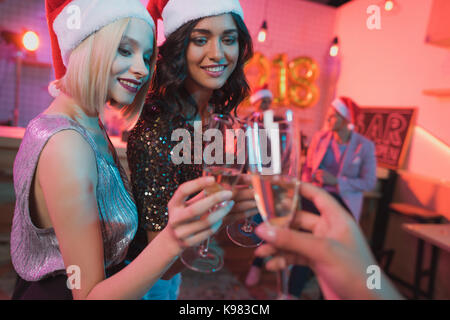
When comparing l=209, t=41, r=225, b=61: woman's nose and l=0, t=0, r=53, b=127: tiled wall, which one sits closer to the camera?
l=209, t=41, r=225, b=61: woman's nose

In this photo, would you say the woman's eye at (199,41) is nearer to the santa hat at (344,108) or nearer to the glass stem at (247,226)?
the glass stem at (247,226)

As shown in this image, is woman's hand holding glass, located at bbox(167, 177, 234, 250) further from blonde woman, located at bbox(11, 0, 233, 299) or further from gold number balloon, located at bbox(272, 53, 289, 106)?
gold number balloon, located at bbox(272, 53, 289, 106)

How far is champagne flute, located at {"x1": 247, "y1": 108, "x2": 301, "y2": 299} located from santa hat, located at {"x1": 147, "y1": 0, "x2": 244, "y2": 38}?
0.57 metres

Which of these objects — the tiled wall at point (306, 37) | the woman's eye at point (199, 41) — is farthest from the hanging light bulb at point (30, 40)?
the woman's eye at point (199, 41)

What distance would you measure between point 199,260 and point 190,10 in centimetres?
79

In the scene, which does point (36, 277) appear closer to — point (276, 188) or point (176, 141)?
point (176, 141)

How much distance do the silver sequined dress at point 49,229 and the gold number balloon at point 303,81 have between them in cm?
387

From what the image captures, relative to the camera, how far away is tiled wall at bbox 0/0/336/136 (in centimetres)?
351

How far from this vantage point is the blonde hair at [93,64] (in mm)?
732

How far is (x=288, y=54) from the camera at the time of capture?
14.9ft

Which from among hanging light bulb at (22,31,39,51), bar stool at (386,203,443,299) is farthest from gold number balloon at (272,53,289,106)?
hanging light bulb at (22,31,39,51)

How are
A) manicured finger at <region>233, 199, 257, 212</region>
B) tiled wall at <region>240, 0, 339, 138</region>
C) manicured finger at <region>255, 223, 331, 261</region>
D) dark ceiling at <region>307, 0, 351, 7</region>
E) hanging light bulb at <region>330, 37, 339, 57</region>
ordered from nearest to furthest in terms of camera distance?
manicured finger at <region>255, 223, 331, 261</region> → manicured finger at <region>233, 199, 257, 212</region> → hanging light bulb at <region>330, 37, 339, 57</region> → tiled wall at <region>240, 0, 339, 138</region> → dark ceiling at <region>307, 0, 351, 7</region>
